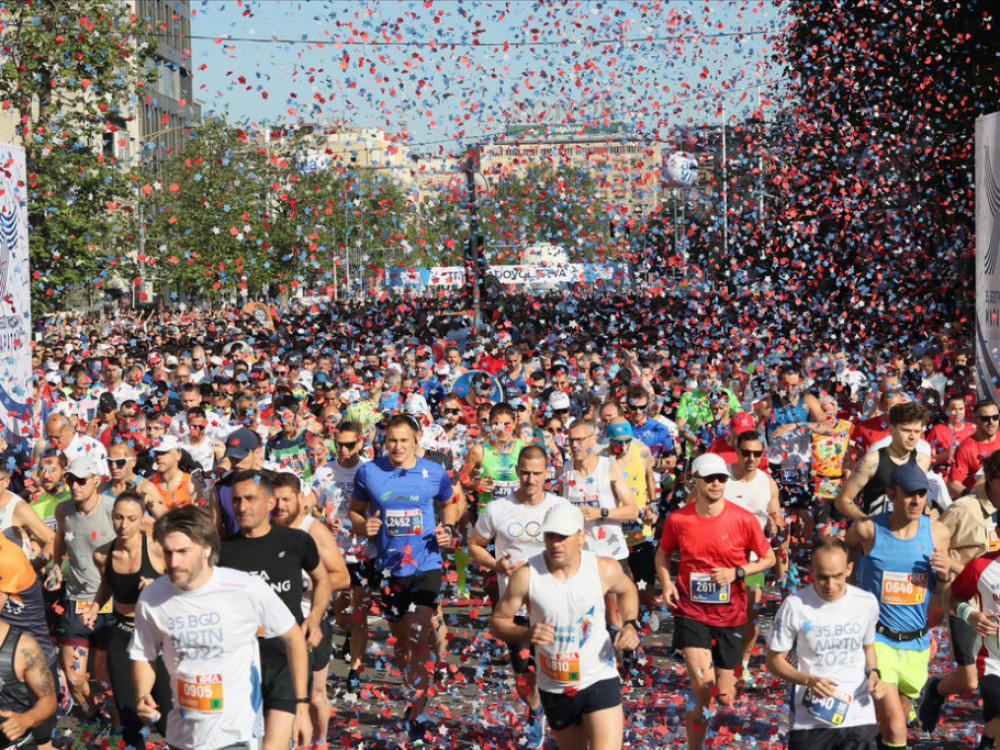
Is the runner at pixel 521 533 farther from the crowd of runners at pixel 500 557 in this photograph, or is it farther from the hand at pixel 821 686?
the hand at pixel 821 686

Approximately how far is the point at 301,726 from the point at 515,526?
2269 mm

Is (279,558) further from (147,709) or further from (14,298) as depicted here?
(14,298)

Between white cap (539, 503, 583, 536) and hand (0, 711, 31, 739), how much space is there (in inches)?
91.3

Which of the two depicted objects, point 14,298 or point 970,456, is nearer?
point 970,456

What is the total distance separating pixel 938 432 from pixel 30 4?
54.4 ft

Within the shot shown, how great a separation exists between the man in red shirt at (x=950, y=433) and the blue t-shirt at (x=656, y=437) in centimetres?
216

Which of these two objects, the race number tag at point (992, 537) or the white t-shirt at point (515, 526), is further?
the white t-shirt at point (515, 526)

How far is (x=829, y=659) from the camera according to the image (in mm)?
6559

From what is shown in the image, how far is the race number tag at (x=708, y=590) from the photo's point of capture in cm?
796

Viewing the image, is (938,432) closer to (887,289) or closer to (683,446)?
(683,446)

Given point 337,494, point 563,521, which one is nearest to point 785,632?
point 563,521

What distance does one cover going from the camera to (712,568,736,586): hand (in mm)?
7910

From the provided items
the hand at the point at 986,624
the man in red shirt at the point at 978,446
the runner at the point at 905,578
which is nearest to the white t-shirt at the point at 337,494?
the runner at the point at 905,578

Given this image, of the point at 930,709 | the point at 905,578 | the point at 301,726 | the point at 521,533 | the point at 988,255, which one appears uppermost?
the point at 988,255
